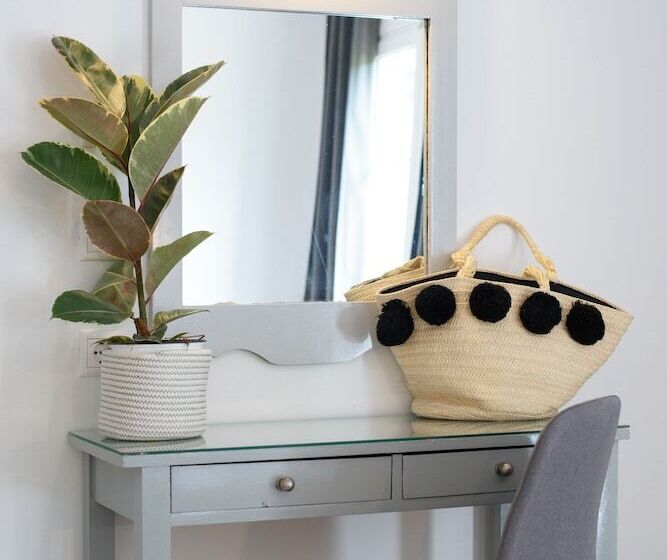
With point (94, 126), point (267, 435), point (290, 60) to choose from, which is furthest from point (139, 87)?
point (267, 435)

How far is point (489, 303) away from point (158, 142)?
2.54ft

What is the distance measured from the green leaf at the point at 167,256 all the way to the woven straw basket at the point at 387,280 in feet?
1.46

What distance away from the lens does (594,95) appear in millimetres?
2637

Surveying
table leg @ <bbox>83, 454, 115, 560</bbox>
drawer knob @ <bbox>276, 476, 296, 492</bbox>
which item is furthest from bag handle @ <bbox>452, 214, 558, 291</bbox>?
table leg @ <bbox>83, 454, 115, 560</bbox>

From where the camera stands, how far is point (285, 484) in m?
1.94

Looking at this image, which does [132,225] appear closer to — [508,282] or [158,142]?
[158,142]

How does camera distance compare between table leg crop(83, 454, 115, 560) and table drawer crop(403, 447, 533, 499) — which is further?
table leg crop(83, 454, 115, 560)

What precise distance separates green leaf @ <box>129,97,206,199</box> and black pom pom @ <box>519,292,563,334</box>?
83cm

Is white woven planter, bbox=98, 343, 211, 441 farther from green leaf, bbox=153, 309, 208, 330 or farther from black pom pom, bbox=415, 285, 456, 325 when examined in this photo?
black pom pom, bbox=415, 285, 456, 325

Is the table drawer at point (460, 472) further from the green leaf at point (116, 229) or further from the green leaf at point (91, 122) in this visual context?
the green leaf at point (91, 122)

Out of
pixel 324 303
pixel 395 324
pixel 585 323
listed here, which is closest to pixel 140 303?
pixel 324 303

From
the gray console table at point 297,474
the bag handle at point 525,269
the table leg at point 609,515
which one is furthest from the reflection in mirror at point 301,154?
the table leg at point 609,515

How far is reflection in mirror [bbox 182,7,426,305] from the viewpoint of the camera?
2.26m

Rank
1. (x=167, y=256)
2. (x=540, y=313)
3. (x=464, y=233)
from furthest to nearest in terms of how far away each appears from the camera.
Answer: (x=464, y=233)
(x=540, y=313)
(x=167, y=256)
